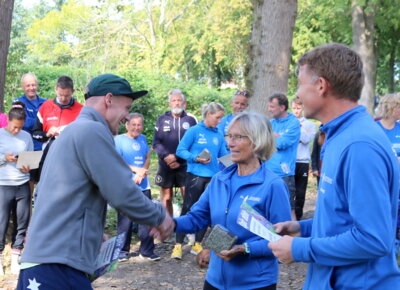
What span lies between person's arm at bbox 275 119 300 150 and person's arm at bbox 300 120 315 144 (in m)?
1.37

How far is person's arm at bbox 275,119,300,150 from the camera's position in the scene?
7504 millimetres

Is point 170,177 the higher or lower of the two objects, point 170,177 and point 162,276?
the higher

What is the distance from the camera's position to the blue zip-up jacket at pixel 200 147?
751 cm

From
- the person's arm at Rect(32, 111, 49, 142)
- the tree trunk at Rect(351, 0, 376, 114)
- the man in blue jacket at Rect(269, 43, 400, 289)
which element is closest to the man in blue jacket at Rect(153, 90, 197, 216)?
the person's arm at Rect(32, 111, 49, 142)

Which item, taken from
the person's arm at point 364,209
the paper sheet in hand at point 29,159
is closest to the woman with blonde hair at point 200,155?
the paper sheet in hand at point 29,159

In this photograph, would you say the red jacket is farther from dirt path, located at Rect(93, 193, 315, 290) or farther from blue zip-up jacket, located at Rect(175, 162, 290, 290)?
blue zip-up jacket, located at Rect(175, 162, 290, 290)

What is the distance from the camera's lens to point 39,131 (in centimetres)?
751

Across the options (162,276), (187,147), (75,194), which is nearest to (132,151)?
(187,147)

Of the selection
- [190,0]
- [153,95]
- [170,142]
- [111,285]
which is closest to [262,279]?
[111,285]

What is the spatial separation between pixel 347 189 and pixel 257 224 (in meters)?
0.76

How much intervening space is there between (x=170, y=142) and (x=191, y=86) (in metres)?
14.4

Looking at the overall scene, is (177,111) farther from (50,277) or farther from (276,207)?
(50,277)

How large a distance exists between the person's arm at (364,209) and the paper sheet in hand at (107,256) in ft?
5.05

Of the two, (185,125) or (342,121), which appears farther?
(185,125)
